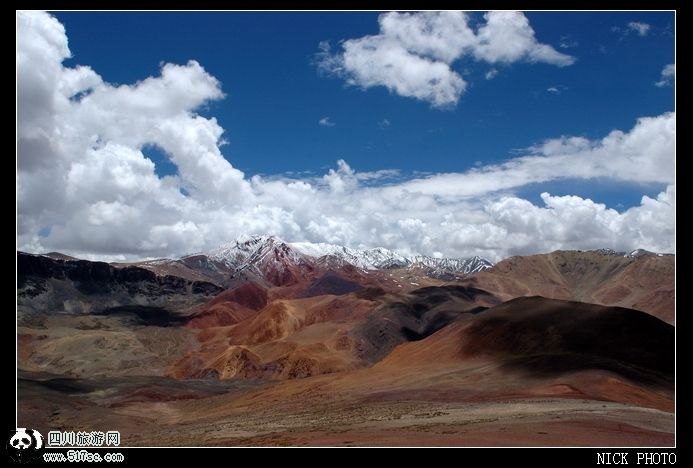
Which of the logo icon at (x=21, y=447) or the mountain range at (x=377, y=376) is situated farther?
the mountain range at (x=377, y=376)

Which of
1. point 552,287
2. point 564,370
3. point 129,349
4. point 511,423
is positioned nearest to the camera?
point 511,423

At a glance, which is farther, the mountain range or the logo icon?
the mountain range

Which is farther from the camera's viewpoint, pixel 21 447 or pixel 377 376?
pixel 377 376

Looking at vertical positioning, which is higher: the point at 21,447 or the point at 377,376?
the point at 21,447

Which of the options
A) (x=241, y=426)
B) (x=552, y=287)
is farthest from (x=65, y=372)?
A: (x=552, y=287)
